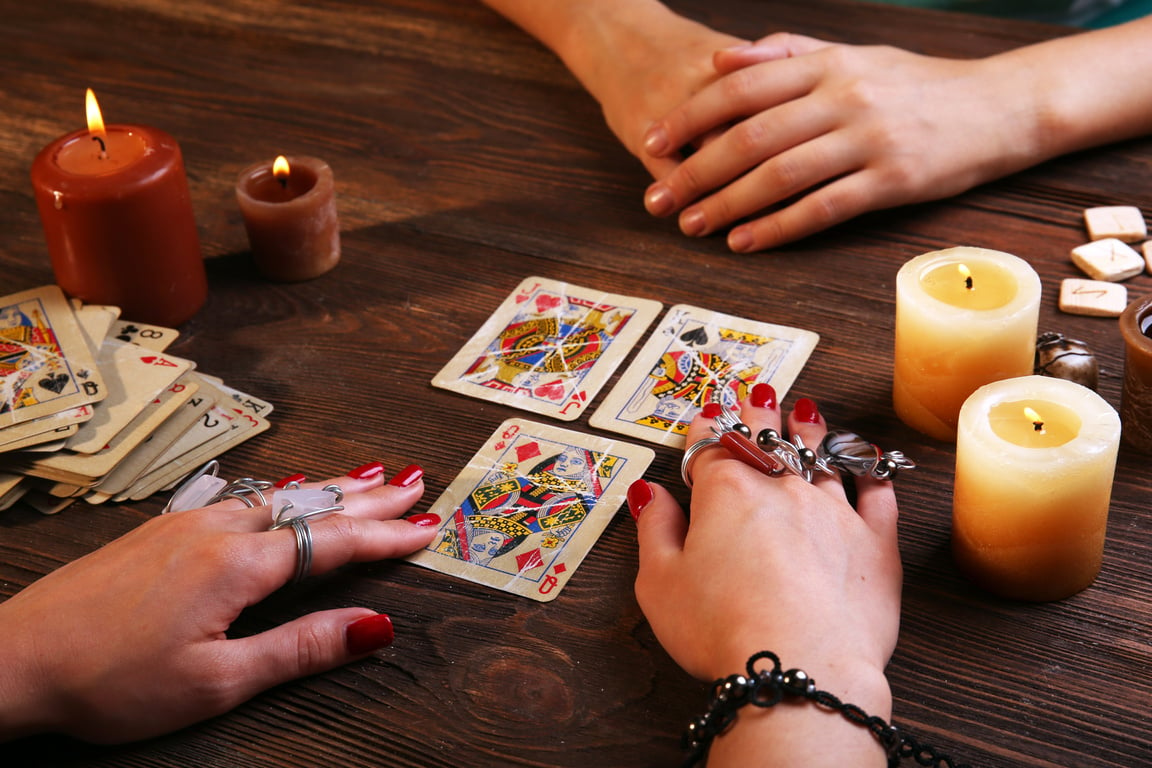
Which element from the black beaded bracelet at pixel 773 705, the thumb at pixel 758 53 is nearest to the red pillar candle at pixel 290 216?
the thumb at pixel 758 53

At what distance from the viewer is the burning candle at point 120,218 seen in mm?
1078

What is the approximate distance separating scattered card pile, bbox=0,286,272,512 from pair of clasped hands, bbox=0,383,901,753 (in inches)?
6.5

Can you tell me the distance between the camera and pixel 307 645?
2.65 feet

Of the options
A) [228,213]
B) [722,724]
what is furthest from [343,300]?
[722,724]

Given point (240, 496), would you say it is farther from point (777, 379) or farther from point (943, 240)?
point (943, 240)

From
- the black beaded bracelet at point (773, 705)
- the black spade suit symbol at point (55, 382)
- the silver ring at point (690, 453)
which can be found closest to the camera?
the black beaded bracelet at point (773, 705)

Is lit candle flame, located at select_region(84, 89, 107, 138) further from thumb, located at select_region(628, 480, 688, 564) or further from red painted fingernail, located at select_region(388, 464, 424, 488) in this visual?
thumb, located at select_region(628, 480, 688, 564)

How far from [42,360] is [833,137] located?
2.89 ft

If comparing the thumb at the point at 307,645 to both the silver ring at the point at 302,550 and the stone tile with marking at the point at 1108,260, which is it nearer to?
the silver ring at the point at 302,550

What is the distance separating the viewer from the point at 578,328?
116 cm

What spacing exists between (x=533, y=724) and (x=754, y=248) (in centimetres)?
66

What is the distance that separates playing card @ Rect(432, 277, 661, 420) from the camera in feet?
3.55

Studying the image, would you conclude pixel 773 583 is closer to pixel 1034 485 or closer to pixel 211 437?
pixel 1034 485

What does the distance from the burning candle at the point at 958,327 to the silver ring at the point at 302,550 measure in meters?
0.54
